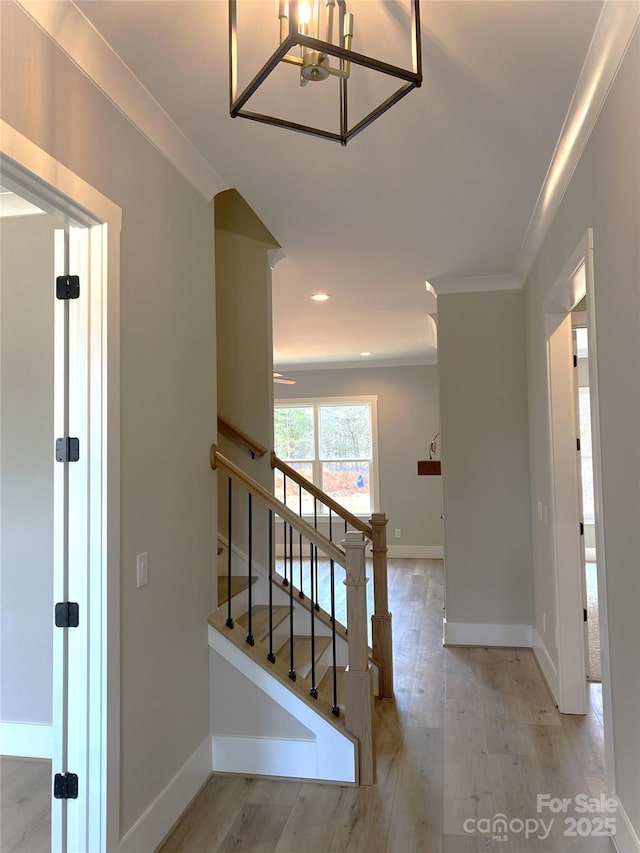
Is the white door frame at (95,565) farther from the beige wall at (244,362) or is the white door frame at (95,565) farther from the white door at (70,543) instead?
the beige wall at (244,362)

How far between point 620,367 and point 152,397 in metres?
1.64

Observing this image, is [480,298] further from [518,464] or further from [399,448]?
[399,448]

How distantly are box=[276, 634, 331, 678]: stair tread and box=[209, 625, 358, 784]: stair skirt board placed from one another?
14.9 inches

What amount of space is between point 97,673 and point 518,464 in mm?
3435

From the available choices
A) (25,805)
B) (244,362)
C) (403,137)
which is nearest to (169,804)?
(25,805)

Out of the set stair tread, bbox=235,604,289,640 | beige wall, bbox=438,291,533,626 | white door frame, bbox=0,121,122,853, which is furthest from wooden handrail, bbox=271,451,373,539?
white door frame, bbox=0,121,122,853

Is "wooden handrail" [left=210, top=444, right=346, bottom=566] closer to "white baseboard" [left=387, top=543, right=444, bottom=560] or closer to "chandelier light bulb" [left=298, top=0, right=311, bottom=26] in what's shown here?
"chandelier light bulb" [left=298, top=0, right=311, bottom=26]

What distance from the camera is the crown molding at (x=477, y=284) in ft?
14.7

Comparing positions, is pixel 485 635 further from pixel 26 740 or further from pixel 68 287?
pixel 68 287

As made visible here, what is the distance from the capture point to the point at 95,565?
1.86 m

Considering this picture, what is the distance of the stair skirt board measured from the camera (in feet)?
8.50

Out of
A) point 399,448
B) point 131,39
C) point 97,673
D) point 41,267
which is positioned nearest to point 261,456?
point 41,267

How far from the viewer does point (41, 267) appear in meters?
3.03

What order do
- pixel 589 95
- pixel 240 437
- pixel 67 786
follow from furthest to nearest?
pixel 240 437
pixel 589 95
pixel 67 786
